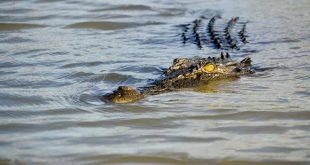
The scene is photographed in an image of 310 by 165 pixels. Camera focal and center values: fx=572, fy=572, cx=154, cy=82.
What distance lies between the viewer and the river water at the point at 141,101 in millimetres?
4648

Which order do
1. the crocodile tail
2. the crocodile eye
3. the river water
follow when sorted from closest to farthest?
the river water, the crocodile tail, the crocodile eye

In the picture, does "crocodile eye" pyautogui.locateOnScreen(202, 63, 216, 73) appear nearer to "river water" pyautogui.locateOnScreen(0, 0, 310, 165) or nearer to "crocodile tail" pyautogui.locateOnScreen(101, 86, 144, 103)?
"river water" pyautogui.locateOnScreen(0, 0, 310, 165)

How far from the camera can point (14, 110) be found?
5.87m

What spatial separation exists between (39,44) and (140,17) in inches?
134

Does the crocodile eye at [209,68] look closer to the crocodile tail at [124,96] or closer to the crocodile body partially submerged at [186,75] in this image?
the crocodile body partially submerged at [186,75]

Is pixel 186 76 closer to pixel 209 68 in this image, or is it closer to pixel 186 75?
pixel 186 75

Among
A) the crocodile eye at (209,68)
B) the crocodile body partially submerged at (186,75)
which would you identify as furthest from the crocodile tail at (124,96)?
the crocodile eye at (209,68)

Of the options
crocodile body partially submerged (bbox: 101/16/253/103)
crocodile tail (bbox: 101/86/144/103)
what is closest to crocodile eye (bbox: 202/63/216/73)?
crocodile body partially submerged (bbox: 101/16/253/103)

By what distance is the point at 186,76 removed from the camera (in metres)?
6.49

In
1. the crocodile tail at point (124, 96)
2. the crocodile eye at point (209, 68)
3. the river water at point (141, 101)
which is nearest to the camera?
the river water at point (141, 101)

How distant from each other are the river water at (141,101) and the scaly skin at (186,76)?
0.09 metres

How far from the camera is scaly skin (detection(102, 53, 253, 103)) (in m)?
5.84

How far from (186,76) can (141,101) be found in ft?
2.70

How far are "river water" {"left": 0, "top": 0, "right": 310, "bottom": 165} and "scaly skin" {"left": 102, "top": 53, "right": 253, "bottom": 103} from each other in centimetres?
9
